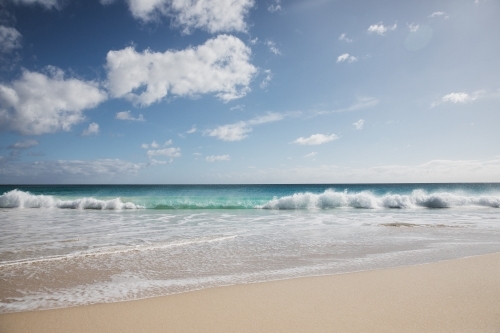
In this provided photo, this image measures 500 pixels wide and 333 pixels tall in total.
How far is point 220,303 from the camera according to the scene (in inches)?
159

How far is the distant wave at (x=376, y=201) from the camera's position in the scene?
24047 millimetres

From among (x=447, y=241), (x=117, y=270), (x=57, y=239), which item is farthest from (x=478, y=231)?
(x=57, y=239)

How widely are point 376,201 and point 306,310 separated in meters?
23.2

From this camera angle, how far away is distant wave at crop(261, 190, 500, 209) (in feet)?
78.9

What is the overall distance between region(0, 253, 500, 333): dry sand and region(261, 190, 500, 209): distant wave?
1971 centimetres

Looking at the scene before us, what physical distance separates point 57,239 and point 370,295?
9935 millimetres

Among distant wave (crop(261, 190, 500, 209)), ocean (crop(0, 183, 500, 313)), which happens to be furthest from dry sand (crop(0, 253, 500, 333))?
distant wave (crop(261, 190, 500, 209))

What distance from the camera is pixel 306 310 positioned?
373 centimetres

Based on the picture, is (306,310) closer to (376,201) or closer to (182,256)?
(182,256)

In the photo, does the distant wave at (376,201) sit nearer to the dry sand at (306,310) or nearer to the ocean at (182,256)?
the ocean at (182,256)

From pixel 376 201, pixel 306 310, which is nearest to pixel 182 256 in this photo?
pixel 306 310

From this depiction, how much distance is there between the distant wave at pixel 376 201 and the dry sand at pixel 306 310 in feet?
64.7

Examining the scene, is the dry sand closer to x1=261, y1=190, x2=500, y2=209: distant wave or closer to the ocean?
the ocean

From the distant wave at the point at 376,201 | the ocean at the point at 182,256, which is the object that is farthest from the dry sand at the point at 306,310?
the distant wave at the point at 376,201
